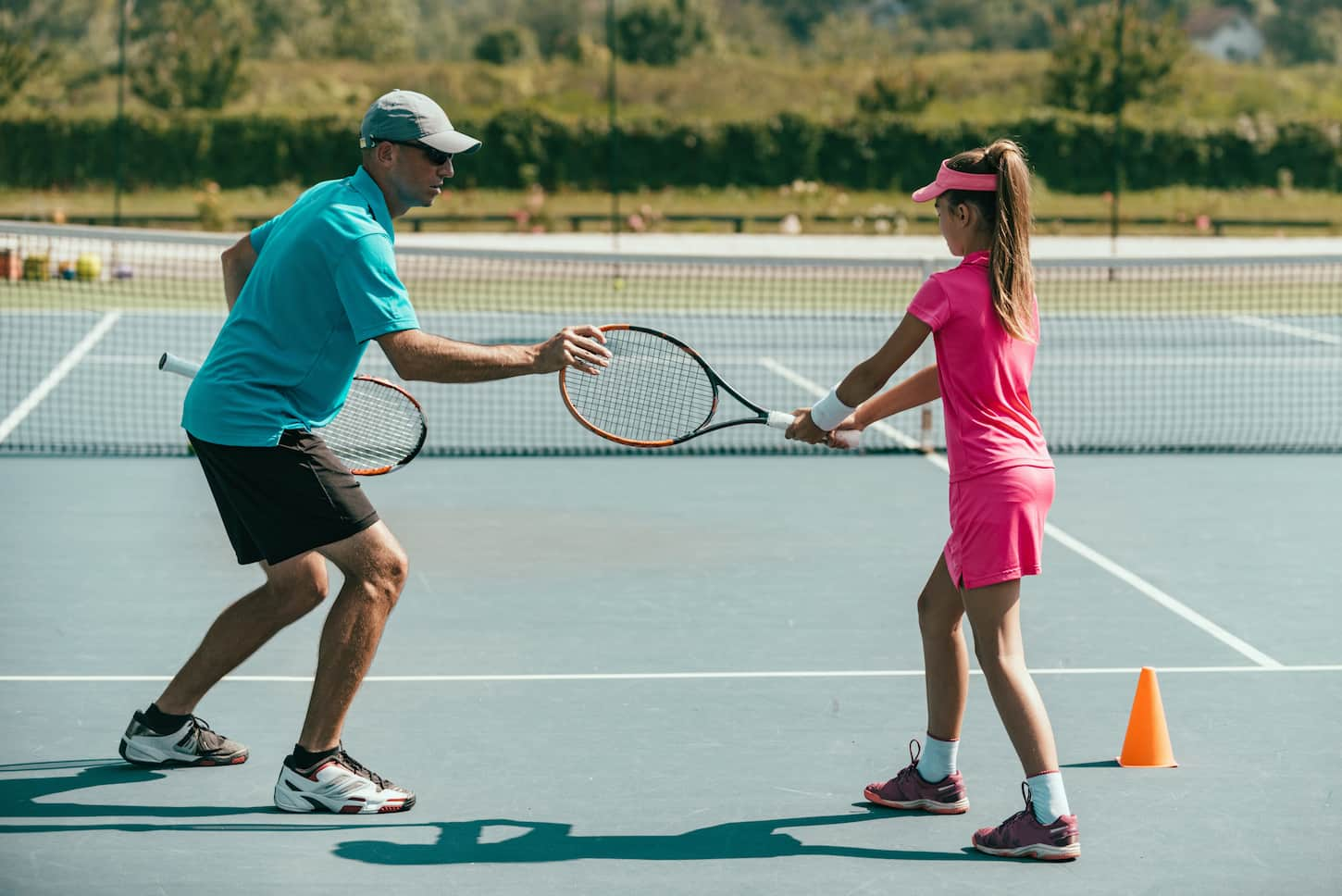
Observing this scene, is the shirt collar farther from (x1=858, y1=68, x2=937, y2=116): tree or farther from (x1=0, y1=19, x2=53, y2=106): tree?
(x1=858, y1=68, x2=937, y2=116): tree

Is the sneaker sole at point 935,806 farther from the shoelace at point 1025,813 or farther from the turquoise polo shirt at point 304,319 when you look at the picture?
the turquoise polo shirt at point 304,319

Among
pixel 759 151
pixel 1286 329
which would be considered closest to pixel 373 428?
pixel 1286 329

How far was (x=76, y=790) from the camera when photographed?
15.6ft

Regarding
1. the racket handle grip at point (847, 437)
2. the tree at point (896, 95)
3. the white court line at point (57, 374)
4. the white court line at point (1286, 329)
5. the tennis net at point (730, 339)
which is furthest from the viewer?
the tree at point (896, 95)

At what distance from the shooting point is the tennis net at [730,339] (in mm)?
11359

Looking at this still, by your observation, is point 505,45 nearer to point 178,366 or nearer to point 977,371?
point 178,366

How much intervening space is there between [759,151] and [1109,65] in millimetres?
7217

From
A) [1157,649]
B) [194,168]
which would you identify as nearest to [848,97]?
[194,168]

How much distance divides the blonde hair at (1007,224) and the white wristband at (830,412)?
0.47m

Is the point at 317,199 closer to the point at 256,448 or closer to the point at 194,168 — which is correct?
the point at 256,448

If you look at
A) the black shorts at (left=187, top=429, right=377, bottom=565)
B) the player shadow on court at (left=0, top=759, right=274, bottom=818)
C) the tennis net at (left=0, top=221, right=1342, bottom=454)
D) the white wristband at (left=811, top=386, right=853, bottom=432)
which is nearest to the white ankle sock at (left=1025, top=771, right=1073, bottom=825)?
the white wristband at (left=811, top=386, right=853, bottom=432)

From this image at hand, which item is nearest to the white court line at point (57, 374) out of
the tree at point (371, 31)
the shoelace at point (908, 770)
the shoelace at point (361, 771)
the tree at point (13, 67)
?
the shoelace at point (361, 771)

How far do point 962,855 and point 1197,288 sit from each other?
64.3 feet

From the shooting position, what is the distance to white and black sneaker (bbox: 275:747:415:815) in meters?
4.58
